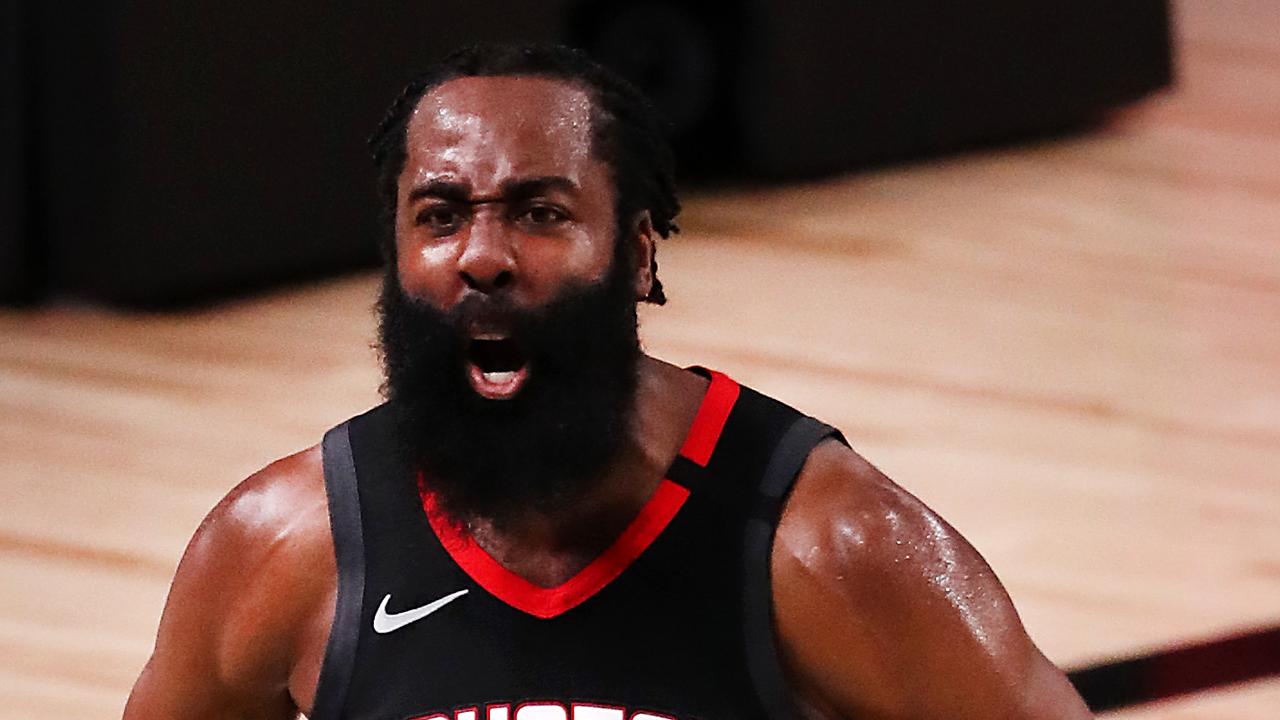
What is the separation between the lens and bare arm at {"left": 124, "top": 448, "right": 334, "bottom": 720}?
1840 millimetres

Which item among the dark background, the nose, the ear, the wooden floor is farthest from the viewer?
the dark background

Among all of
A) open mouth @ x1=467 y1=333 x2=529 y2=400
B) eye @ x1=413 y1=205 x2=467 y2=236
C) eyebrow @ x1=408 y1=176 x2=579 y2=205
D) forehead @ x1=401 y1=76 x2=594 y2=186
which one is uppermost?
forehead @ x1=401 y1=76 x2=594 y2=186

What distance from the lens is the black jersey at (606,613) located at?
5.72ft

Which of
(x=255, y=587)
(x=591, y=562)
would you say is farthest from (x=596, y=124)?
(x=255, y=587)

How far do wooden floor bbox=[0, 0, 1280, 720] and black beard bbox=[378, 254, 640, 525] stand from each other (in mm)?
1818

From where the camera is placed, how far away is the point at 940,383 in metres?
4.80

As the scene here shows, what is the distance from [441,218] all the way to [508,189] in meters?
0.06

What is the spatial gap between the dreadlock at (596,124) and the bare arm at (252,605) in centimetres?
22

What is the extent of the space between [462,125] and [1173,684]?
84.7 inches

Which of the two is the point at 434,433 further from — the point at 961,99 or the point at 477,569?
the point at 961,99

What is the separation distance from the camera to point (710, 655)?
1.75 metres

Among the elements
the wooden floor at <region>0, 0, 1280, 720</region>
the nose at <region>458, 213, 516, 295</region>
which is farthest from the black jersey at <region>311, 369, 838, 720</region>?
the wooden floor at <region>0, 0, 1280, 720</region>

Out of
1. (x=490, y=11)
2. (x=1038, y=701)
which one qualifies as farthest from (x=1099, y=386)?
(x=1038, y=701)

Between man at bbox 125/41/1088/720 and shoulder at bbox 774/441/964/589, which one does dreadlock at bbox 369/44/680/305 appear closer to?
man at bbox 125/41/1088/720
